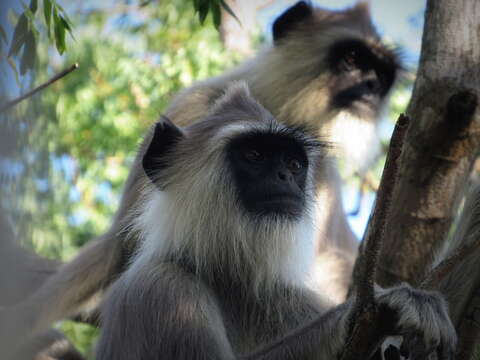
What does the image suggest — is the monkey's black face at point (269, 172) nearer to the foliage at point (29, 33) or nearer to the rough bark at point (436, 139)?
the rough bark at point (436, 139)

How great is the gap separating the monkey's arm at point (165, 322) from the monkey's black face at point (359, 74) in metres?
3.38

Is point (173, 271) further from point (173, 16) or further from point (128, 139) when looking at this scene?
point (173, 16)

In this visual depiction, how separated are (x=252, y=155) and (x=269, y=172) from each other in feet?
0.65

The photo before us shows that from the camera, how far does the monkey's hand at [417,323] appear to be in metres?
3.12

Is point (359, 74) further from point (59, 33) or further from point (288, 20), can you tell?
point (59, 33)

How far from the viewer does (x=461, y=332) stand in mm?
3732

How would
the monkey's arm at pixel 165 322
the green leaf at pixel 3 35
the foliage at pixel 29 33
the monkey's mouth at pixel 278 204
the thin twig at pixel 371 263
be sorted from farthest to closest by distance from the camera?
the monkey's mouth at pixel 278 204 < the monkey's arm at pixel 165 322 < the foliage at pixel 29 33 < the thin twig at pixel 371 263 < the green leaf at pixel 3 35

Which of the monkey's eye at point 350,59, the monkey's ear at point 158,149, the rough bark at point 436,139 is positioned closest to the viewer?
the monkey's ear at point 158,149

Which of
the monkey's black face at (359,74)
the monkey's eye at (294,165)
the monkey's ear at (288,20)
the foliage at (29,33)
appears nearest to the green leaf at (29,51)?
the foliage at (29,33)

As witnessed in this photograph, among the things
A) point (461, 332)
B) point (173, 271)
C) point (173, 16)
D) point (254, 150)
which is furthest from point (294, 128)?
point (173, 16)

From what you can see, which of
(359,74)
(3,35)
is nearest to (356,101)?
(359,74)

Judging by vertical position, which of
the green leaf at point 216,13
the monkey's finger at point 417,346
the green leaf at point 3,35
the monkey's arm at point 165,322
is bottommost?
the monkey's finger at point 417,346

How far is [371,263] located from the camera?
2.83m

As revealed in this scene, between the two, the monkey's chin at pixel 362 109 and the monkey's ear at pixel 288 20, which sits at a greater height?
the monkey's ear at pixel 288 20
